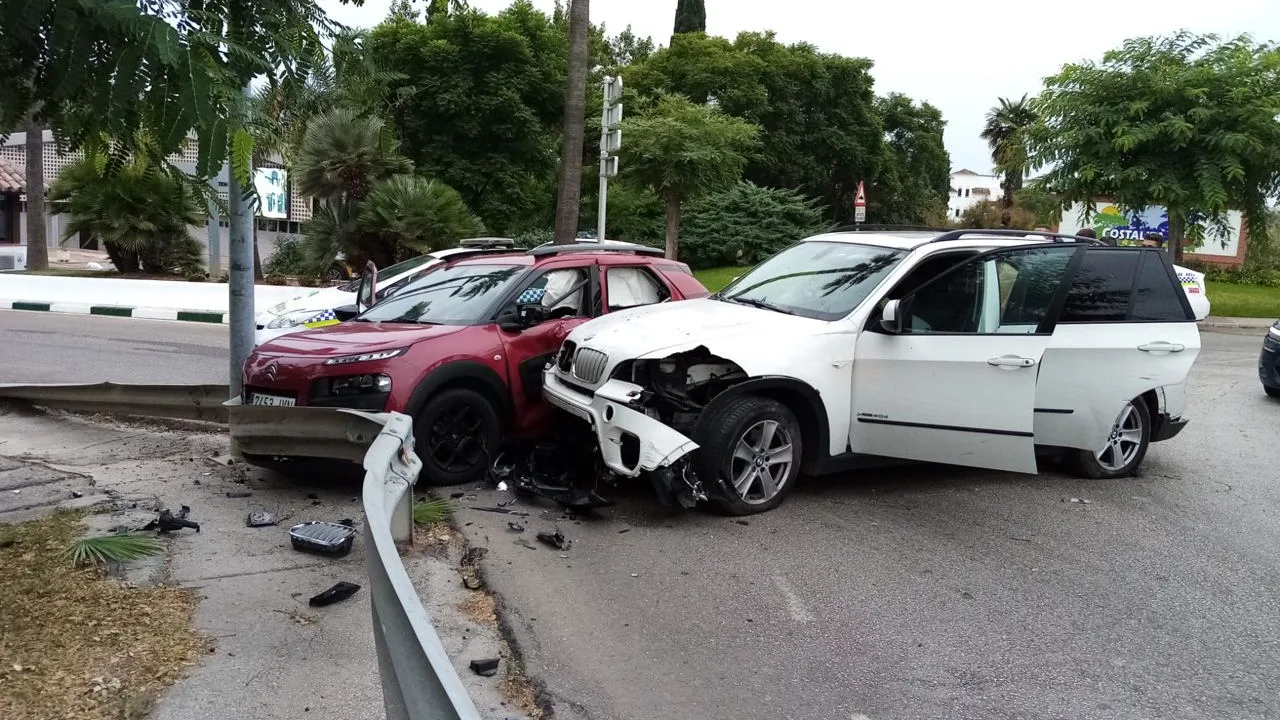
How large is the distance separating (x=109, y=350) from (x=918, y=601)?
12545 millimetres

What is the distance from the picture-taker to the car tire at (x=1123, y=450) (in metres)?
7.12

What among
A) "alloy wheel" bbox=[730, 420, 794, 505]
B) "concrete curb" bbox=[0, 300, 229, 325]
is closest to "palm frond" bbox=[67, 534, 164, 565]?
"alloy wheel" bbox=[730, 420, 794, 505]

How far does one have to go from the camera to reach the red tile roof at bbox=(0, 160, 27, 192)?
3950 centimetres

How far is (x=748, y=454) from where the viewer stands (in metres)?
5.96

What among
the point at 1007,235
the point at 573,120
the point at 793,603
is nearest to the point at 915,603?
the point at 793,603

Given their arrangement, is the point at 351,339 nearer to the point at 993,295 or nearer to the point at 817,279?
the point at 817,279

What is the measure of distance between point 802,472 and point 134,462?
195 inches

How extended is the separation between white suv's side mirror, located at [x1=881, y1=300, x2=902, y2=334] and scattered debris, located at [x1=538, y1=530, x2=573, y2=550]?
2.46 m

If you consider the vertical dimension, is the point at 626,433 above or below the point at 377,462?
below

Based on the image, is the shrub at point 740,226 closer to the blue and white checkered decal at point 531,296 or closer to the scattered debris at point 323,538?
the blue and white checkered decal at point 531,296

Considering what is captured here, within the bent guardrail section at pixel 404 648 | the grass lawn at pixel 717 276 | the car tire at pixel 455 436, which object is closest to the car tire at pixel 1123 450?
the car tire at pixel 455 436

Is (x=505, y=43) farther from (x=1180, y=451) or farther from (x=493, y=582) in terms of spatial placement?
(x=493, y=582)

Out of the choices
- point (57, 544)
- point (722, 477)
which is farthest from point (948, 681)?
point (57, 544)

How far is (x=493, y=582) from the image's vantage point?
4906 millimetres
